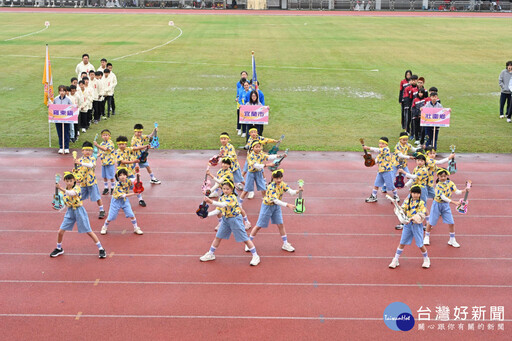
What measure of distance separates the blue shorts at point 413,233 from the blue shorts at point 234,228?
3.09 meters

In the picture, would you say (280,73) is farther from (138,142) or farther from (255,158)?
(255,158)

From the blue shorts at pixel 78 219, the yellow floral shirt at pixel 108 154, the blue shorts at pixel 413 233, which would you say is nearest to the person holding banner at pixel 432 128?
the blue shorts at pixel 413 233

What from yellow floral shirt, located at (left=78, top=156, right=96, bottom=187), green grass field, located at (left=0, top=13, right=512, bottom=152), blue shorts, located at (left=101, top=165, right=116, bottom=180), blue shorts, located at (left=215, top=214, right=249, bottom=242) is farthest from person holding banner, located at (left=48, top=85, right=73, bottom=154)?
blue shorts, located at (left=215, top=214, right=249, bottom=242)

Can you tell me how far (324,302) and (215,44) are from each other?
33304mm

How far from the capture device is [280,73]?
3238cm

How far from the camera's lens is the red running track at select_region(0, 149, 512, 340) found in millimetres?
9750

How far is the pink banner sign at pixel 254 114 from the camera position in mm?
18906

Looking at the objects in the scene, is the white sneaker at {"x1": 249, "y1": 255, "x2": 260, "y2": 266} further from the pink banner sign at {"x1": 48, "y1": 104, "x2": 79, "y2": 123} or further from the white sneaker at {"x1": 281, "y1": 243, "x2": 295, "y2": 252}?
the pink banner sign at {"x1": 48, "y1": 104, "x2": 79, "y2": 123}

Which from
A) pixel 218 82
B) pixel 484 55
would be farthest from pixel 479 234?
pixel 484 55

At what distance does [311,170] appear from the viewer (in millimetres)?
17812

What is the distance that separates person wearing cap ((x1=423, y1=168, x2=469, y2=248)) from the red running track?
30 cm

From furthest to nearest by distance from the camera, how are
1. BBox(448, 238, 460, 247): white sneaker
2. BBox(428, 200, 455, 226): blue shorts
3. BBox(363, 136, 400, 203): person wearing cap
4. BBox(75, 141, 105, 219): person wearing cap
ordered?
BBox(363, 136, 400, 203): person wearing cap, BBox(75, 141, 105, 219): person wearing cap, BBox(448, 238, 460, 247): white sneaker, BBox(428, 200, 455, 226): blue shorts

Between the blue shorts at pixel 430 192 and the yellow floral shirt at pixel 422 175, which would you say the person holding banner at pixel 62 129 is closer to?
the yellow floral shirt at pixel 422 175

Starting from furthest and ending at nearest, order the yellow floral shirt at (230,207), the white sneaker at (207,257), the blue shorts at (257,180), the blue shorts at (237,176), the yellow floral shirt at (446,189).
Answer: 1. the blue shorts at (237,176)
2. the blue shorts at (257,180)
3. the yellow floral shirt at (446,189)
4. the white sneaker at (207,257)
5. the yellow floral shirt at (230,207)
